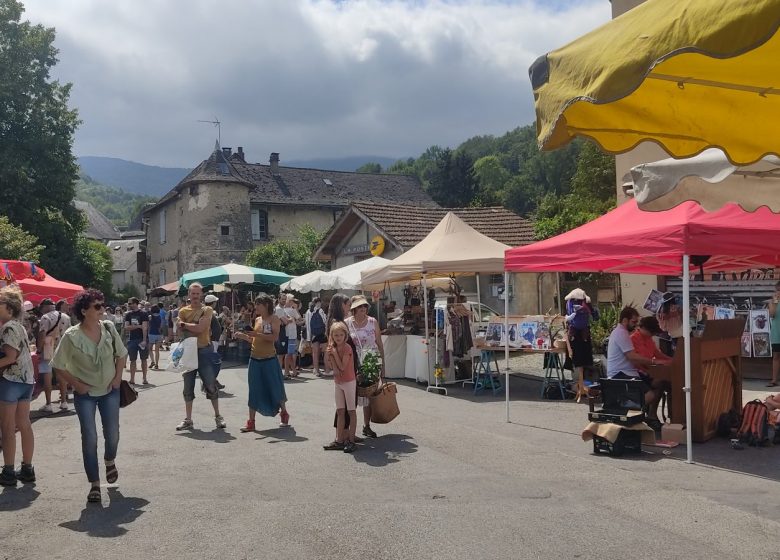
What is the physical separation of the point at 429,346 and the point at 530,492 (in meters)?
7.87

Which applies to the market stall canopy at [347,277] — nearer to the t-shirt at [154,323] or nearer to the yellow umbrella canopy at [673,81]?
the t-shirt at [154,323]

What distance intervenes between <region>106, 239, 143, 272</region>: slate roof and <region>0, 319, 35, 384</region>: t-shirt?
72.7 m

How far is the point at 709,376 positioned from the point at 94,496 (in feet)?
A: 22.1

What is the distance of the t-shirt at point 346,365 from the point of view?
813 cm

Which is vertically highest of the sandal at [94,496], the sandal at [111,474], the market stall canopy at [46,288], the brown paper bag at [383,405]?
the market stall canopy at [46,288]

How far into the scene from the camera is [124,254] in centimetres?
8006

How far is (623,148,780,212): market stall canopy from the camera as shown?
5656 millimetres

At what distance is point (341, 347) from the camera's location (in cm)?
816

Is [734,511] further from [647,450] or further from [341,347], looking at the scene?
[341,347]

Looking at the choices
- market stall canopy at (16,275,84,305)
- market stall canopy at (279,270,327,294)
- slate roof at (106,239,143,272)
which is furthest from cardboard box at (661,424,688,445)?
slate roof at (106,239,143,272)

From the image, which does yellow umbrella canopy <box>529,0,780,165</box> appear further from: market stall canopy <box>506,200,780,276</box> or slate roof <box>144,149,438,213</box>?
slate roof <box>144,149,438,213</box>

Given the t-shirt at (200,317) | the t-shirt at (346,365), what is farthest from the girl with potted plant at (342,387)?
the t-shirt at (200,317)

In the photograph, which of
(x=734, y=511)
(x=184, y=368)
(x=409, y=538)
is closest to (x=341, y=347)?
(x=184, y=368)

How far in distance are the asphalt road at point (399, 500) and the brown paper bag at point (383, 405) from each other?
0.85 ft
